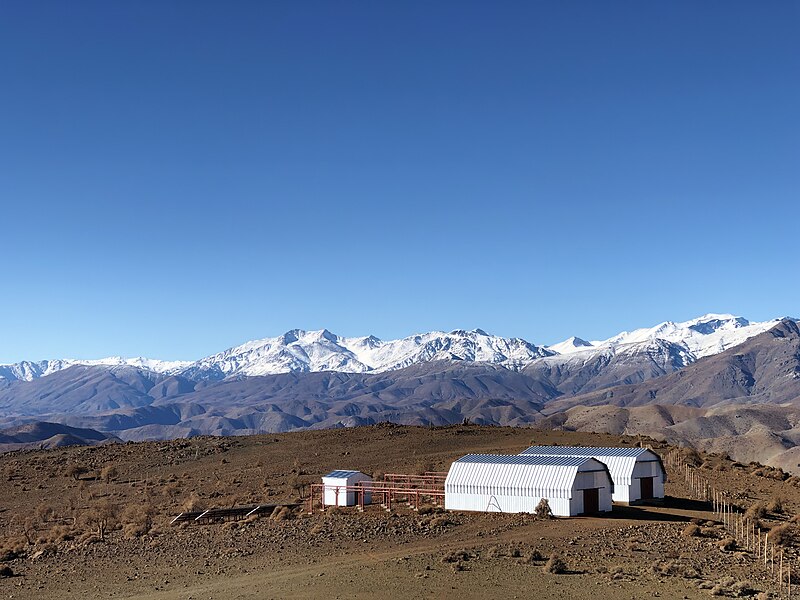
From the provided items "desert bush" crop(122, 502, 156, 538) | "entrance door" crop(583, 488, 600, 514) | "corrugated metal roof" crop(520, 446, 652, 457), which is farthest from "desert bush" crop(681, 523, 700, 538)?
"desert bush" crop(122, 502, 156, 538)

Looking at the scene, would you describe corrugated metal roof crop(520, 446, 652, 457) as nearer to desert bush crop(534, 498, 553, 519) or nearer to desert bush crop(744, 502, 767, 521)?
desert bush crop(744, 502, 767, 521)

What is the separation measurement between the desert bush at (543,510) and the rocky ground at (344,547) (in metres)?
0.58

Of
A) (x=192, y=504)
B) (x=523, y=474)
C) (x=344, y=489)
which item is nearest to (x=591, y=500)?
(x=523, y=474)

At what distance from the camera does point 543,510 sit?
46.6 metres

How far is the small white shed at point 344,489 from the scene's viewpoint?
52969 mm

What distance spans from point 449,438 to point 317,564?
4801cm

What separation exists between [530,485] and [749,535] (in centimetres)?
1102

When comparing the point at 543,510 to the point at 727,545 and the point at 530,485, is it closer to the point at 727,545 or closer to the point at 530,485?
the point at 530,485

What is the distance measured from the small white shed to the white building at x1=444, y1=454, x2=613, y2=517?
226 inches

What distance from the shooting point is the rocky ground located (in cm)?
3331

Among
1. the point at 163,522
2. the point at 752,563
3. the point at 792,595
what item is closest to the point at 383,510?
the point at 163,522

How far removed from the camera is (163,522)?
50031mm

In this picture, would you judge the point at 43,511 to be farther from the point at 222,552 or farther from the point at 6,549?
the point at 222,552

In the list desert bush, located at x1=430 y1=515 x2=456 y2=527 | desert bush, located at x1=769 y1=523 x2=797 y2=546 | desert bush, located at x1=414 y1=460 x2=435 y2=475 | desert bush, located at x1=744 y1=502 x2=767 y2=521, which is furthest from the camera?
desert bush, located at x1=414 y1=460 x2=435 y2=475
